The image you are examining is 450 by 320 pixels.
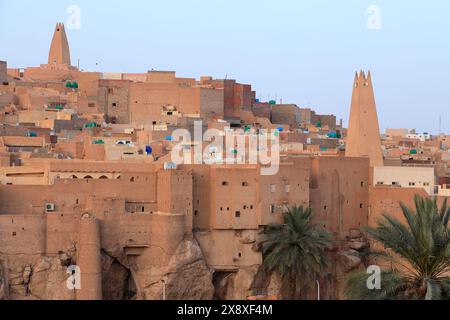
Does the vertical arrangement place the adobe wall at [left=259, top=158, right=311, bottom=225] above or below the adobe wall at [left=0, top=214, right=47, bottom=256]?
above

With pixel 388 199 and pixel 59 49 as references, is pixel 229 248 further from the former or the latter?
pixel 59 49

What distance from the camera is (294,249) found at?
3123 cm

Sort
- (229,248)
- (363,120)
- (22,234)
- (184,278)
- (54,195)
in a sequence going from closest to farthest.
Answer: (22,234) < (54,195) < (184,278) < (229,248) < (363,120)

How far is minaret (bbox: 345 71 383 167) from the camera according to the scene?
38.8 m

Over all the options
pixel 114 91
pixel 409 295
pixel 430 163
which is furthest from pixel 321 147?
pixel 409 295

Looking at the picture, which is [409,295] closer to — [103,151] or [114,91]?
[103,151]

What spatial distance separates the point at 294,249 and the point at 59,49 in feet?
124

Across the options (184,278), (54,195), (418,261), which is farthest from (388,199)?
(418,261)

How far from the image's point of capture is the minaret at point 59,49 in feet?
213

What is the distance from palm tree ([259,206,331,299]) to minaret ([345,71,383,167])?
7798 mm

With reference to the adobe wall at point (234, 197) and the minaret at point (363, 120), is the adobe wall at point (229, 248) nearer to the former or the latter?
the adobe wall at point (234, 197)

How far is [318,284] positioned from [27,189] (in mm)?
9465

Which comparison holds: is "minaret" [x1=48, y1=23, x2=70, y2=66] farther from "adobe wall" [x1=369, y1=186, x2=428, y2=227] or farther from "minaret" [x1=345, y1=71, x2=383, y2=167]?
"adobe wall" [x1=369, y1=186, x2=428, y2=227]

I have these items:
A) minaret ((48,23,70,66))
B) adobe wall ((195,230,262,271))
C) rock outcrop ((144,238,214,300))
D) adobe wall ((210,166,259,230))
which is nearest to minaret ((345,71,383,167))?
adobe wall ((210,166,259,230))
